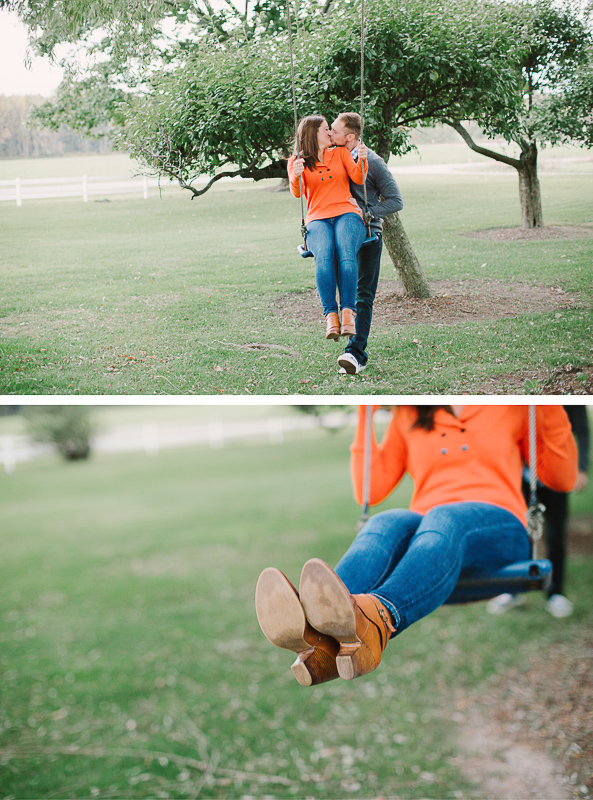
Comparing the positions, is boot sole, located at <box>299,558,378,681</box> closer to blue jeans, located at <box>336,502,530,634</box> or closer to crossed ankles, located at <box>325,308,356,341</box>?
blue jeans, located at <box>336,502,530,634</box>

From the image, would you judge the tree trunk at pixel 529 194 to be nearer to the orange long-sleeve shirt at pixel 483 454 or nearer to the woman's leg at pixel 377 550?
the orange long-sleeve shirt at pixel 483 454

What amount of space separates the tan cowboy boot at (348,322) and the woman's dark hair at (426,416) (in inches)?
23.5

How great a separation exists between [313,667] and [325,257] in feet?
6.49

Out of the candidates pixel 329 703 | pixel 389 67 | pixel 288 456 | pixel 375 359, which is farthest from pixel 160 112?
pixel 288 456

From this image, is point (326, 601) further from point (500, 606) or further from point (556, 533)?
point (500, 606)

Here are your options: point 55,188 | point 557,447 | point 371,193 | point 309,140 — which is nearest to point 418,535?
point 557,447

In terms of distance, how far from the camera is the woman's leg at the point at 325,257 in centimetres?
322

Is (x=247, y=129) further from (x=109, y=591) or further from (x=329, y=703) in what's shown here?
(x=109, y=591)

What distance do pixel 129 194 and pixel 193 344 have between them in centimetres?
111

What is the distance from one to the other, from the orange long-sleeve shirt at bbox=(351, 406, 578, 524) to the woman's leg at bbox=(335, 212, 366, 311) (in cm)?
66

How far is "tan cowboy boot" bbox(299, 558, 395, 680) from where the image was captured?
1.73 m

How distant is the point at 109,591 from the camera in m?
7.32

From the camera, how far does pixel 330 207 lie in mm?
3227

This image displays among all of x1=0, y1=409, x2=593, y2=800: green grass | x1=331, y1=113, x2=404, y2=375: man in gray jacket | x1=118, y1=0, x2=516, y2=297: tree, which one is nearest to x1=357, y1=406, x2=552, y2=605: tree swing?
x1=331, y1=113, x2=404, y2=375: man in gray jacket
